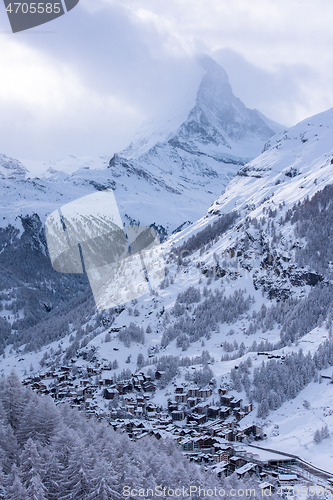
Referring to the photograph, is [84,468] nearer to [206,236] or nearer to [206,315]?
[206,315]

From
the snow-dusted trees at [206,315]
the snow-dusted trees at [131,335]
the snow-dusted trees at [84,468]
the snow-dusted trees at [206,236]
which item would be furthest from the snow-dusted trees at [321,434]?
the snow-dusted trees at [206,236]

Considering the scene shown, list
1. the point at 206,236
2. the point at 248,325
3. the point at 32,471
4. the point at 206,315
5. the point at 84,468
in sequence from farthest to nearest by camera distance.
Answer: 1. the point at 206,236
2. the point at 206,315
3. the point at 248,325
4. the point at 84,468
5. the point at 32,471

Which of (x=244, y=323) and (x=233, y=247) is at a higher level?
(x=233, y=247)

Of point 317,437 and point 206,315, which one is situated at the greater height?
point 206,315

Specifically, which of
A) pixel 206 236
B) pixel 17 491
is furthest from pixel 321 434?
pixel 206 236

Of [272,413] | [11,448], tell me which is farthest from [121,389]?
[11,448]

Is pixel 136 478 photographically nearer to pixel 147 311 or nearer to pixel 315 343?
pixel 315 343

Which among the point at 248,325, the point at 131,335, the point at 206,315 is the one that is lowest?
the point at 248,325

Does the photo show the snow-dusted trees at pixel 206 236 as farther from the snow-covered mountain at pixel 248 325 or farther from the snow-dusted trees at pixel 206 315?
the snow-dusted trees at pixel 206 315

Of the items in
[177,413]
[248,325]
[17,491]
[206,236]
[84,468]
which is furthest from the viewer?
[206,236]

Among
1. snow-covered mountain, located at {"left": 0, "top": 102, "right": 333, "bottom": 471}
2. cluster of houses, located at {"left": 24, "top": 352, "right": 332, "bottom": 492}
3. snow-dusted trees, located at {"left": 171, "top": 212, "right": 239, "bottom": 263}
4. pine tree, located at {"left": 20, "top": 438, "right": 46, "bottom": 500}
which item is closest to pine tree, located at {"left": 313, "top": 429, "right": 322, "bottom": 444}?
snow-covered mountain, located at {"left": 0, "top": 102, "right": 333, "bottom": 471}

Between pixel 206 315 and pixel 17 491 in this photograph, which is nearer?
pixel 17 491
